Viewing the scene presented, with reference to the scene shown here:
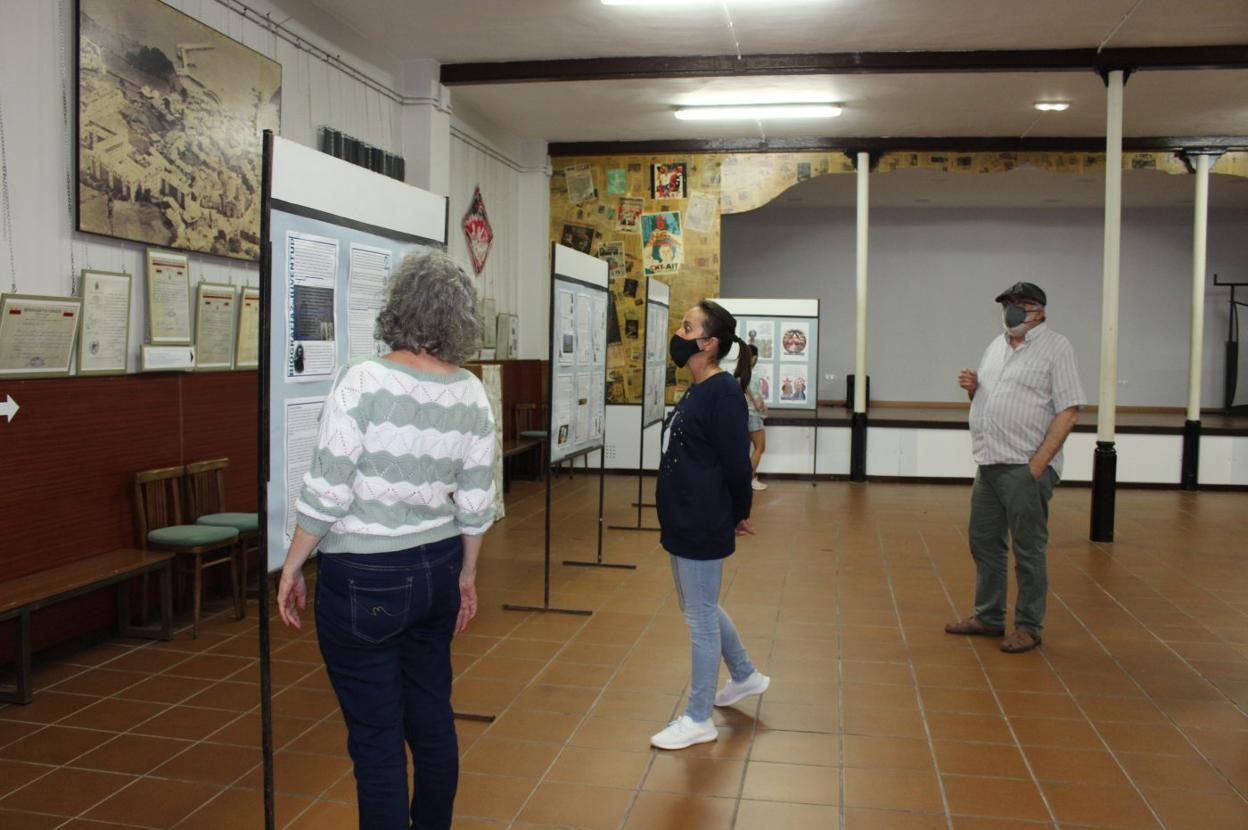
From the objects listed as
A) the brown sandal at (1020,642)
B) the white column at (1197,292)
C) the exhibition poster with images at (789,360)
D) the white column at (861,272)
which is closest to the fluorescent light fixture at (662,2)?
the brown sandal at (1020,642)

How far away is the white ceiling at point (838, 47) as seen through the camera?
22.8ft

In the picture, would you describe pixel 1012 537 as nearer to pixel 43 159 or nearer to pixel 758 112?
pixel 43 159

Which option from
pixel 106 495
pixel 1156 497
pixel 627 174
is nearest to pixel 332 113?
pixel 106 495

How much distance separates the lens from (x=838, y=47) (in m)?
7.92

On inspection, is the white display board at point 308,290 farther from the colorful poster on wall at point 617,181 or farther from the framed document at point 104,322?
the colorful poster on wall at point 617,181

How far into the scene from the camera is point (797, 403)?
36.5ft

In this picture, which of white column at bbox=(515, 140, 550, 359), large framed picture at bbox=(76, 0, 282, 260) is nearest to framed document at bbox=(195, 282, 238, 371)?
large framed picture at bbox=(76, 0, 282, 260)

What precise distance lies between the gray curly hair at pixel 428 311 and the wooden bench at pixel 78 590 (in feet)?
8.46

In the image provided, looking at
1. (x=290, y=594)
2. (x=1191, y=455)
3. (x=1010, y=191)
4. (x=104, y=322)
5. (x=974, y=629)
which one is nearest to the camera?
(x=290, y=594)

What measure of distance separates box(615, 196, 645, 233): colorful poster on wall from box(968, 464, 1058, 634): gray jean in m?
6.83

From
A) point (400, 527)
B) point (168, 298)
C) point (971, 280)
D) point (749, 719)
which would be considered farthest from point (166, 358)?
point (971, 280)

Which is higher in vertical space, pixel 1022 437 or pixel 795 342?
pixel 795 342

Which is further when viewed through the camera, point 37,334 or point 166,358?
point 166,358

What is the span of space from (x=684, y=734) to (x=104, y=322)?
3.32 meters
